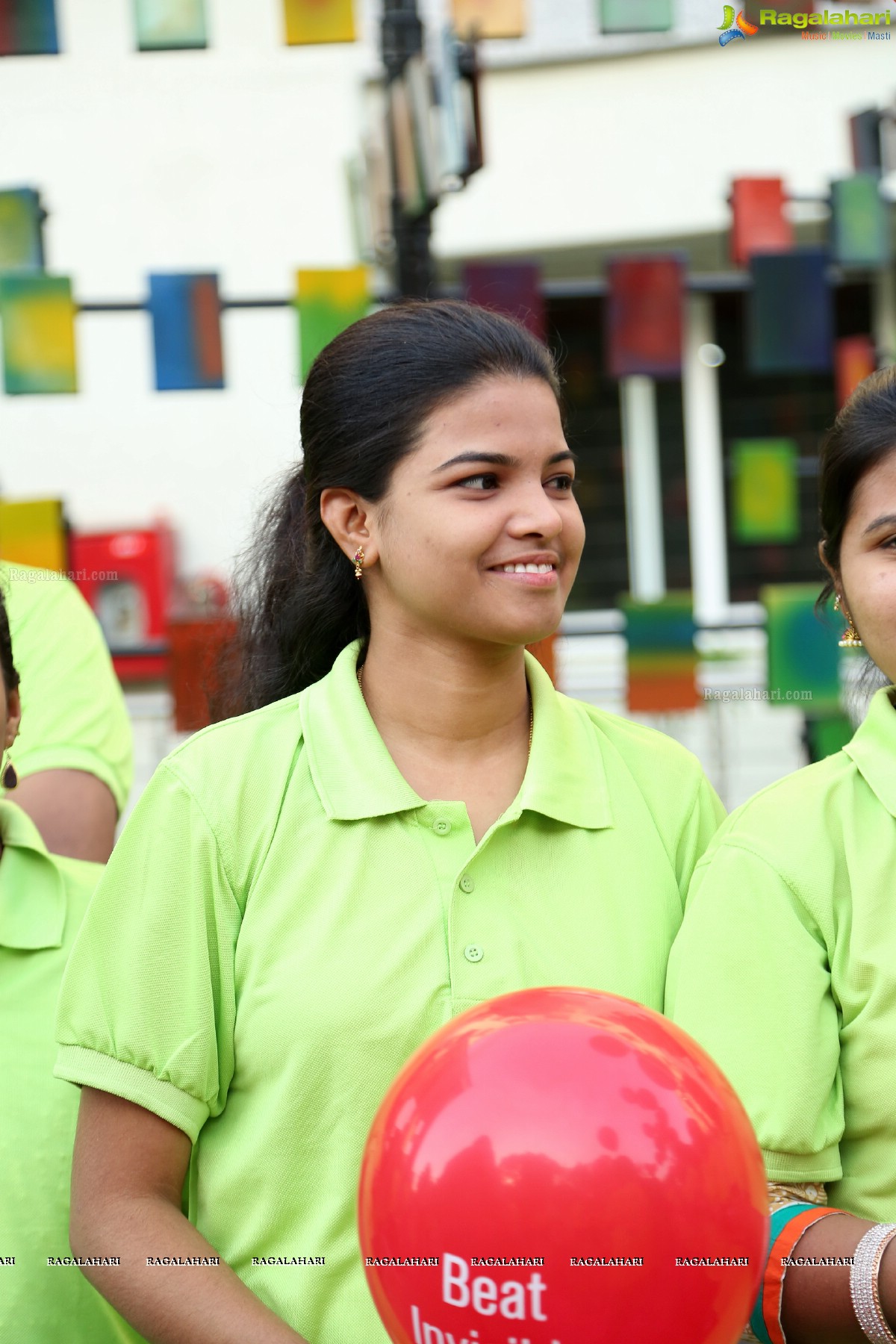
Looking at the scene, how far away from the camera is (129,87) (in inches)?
223

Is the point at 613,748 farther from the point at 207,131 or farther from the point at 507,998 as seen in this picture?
the point at 207,131

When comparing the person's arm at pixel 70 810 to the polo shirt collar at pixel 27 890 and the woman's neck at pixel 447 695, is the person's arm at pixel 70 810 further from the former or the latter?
the woman's neck at pixel 447 695

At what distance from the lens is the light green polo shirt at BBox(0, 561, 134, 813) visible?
2195 millimetres

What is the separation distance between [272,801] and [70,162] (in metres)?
4.92

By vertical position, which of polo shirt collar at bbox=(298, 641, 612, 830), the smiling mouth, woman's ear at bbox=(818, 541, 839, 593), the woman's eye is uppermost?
the woman's eye

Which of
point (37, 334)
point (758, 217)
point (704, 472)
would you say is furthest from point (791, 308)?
point (704, 472)

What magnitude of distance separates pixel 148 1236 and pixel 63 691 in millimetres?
1095

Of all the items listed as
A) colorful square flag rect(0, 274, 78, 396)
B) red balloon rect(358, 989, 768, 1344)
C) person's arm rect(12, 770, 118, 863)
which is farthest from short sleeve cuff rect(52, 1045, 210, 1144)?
colorful square flag rect(0, 274, 78, 396)

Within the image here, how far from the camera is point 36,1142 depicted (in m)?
1.52

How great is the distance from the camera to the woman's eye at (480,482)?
1472 millimetres

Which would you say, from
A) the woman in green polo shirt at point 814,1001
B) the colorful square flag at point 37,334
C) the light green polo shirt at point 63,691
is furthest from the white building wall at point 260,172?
the woman in green polo shirt at point 814,1001

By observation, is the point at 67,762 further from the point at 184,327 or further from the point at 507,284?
the point at 507,284

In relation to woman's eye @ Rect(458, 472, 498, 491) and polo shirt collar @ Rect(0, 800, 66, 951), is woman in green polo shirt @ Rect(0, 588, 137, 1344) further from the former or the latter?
woman's eye @ Rect(458, 472, 498, 491)

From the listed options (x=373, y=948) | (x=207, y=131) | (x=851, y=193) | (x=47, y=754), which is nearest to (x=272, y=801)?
(x=373, y=948)
